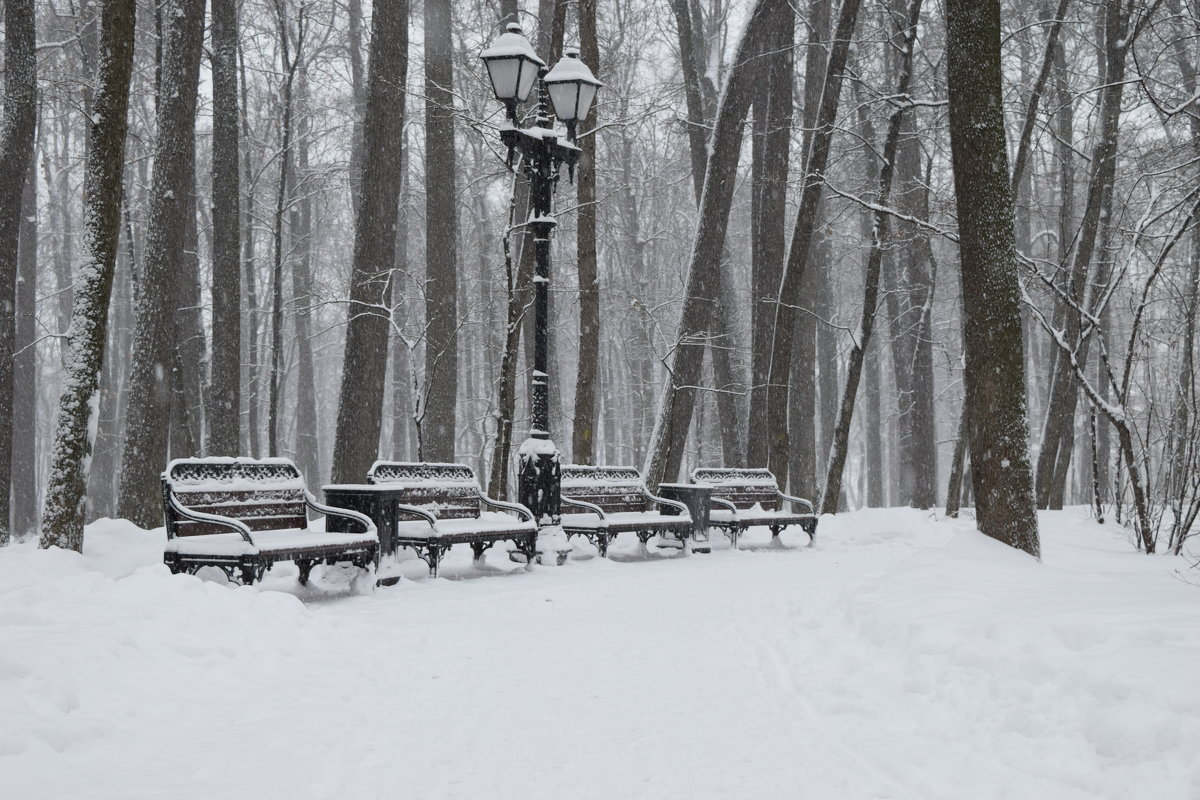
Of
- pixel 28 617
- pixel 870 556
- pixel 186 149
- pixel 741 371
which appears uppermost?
pixel 186 149

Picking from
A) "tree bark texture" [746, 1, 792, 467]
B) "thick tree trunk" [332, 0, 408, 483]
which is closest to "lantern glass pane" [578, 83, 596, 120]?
"thick tree trunk" [332, 0, 408, 483]

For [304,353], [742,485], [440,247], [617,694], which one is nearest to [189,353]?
[440,247]

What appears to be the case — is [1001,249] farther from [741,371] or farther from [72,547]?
[741,371]

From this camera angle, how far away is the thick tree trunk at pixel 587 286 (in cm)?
1364

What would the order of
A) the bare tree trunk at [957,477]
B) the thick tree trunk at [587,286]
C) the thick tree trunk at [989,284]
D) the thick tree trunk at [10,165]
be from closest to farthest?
the thick tree trunk at [989,284] < the thick tree trunk at [10,165] < the thick tree trunk at [587,286] < the bare tree trunk at [957,477]

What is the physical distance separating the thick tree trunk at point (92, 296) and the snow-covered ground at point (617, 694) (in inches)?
55.7

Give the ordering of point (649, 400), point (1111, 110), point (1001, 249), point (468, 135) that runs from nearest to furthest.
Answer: point (1001, 249)
point (1111, 110)
point (468, 135)
point (649, 400)

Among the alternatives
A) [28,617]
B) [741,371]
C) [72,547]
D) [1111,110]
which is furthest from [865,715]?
[741,371]

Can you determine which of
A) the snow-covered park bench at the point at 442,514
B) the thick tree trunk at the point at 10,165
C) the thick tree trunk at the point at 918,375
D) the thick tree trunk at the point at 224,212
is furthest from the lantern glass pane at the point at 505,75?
the thick tree trunk at the point at 918,375

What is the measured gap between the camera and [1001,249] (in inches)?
296

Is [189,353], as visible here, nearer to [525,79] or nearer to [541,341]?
[541,341]

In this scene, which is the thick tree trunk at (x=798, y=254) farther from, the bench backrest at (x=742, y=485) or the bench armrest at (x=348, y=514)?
the bench armrest at (x=348, y=514)

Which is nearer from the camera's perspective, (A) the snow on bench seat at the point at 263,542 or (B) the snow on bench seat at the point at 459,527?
(A) the snow on bench seat at the point at 263,542

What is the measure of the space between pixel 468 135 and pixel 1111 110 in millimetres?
14360
